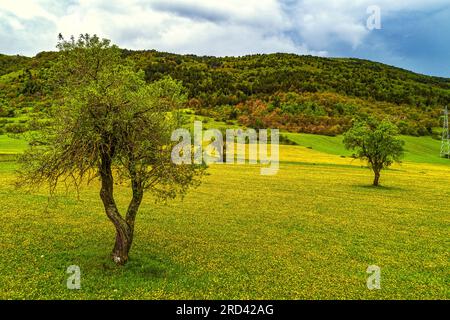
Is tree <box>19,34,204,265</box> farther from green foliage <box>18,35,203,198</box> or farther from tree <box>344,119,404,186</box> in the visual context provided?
tree <box>344,119,404,186</box>

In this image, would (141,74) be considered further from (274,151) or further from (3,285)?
(274,151)

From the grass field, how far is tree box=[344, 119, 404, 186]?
50.5ft

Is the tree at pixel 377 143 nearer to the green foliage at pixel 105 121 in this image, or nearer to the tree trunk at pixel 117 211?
the green foliage at pixel 105 121

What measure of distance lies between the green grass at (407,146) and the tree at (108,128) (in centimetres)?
12208

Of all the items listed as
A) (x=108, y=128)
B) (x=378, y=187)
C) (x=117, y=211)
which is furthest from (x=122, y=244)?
(x=378, y=187)

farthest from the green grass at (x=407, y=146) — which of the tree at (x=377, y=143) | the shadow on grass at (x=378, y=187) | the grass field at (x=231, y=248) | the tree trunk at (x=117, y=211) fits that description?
the tree trunk at (x=117, y=211)

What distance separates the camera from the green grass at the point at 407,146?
443 ft

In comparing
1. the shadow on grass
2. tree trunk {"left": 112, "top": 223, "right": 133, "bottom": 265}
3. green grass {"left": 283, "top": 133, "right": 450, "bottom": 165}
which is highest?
green grass {"left": 283, "top": 133, "right": 450, "bottom": 165}

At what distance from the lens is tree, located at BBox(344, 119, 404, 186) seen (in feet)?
205

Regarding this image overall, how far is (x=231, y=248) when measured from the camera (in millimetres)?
25562

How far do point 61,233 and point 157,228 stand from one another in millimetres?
7192

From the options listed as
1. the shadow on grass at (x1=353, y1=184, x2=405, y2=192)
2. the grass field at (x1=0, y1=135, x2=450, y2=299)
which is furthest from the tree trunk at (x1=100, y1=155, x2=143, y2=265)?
the shadow on grass at (x1=353, y1=184, x2=405, y2=192)

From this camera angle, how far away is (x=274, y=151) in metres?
128

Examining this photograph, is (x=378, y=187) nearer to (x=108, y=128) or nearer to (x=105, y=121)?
(x=105, y=121)
